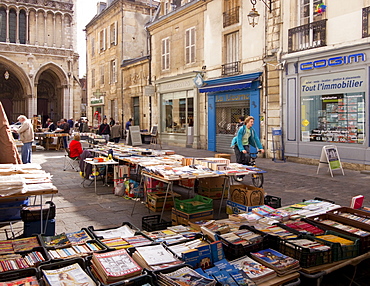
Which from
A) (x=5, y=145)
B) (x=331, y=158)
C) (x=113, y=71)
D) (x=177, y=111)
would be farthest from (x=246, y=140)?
(x=113, y=71)

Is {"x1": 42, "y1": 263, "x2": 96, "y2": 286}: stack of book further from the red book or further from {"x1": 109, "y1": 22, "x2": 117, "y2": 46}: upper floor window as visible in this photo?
{"x1": 109, "y1": 22, "x2": 117, "y2": 46}: upper floor window

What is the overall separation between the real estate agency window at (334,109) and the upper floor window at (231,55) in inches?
143

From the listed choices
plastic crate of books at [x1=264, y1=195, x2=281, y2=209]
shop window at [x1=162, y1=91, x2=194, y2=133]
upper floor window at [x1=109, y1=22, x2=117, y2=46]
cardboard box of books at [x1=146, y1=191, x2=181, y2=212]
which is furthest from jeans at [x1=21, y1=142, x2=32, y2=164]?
upper floor window at [x1=109, y1=22, x2=117, y2=46]

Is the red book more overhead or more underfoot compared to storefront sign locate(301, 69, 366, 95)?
more underfoot

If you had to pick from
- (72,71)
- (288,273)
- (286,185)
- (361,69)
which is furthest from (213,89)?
(72,71)

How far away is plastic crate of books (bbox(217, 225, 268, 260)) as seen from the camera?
3137 mm

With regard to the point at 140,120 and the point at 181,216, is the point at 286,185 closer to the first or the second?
the point at 181,216

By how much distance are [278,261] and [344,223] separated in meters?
1.28

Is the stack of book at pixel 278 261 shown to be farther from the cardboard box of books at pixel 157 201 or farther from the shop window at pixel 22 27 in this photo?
the shop window at pixel 22 27

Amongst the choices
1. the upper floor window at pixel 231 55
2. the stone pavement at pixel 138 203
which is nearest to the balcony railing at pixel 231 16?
the upper floor window at pixel 231 55

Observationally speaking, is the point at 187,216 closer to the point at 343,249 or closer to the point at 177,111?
the point at 343,249

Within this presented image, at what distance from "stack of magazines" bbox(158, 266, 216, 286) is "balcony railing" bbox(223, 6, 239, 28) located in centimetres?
1349

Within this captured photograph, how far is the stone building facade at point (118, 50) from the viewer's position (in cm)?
2434

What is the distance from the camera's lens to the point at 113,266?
103 inches
